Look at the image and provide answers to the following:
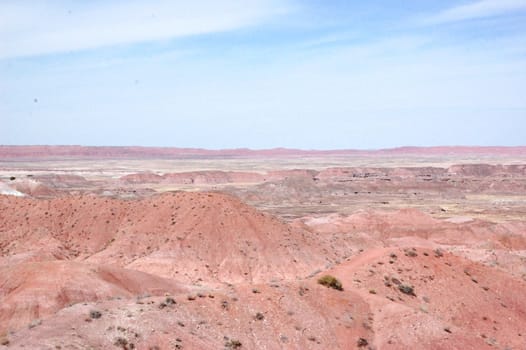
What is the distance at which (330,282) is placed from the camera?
2942 centimetres

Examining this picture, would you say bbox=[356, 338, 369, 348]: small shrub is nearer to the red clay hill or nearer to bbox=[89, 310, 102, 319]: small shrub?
the red clay hill

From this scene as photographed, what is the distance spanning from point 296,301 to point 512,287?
1329 centimetres

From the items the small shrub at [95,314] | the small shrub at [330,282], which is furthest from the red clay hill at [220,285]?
the small shrub at [330,282]

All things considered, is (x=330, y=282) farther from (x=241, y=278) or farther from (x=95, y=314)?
(x=241, y=278)

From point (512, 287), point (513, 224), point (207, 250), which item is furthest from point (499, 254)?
point (513, 224)

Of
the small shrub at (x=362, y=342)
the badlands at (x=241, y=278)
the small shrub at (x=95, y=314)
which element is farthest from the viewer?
the small shrub at (x=362, y=342)

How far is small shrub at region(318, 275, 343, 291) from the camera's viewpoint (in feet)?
96.3

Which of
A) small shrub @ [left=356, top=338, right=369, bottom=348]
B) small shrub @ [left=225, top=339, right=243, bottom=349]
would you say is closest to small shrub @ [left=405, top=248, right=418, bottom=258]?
small shrub @ [left=356, top=338, right=369, bottom=348]

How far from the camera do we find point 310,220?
85125 millimetres

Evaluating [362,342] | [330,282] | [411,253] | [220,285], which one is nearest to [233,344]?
[362,342]

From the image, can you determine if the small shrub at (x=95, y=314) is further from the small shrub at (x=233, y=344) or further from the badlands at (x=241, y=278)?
the small shrub at (x=233, y=344)

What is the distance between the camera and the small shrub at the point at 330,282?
2934 centimetres

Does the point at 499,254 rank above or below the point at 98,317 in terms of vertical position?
below

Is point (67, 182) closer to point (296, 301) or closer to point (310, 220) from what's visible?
point (310, 220)
